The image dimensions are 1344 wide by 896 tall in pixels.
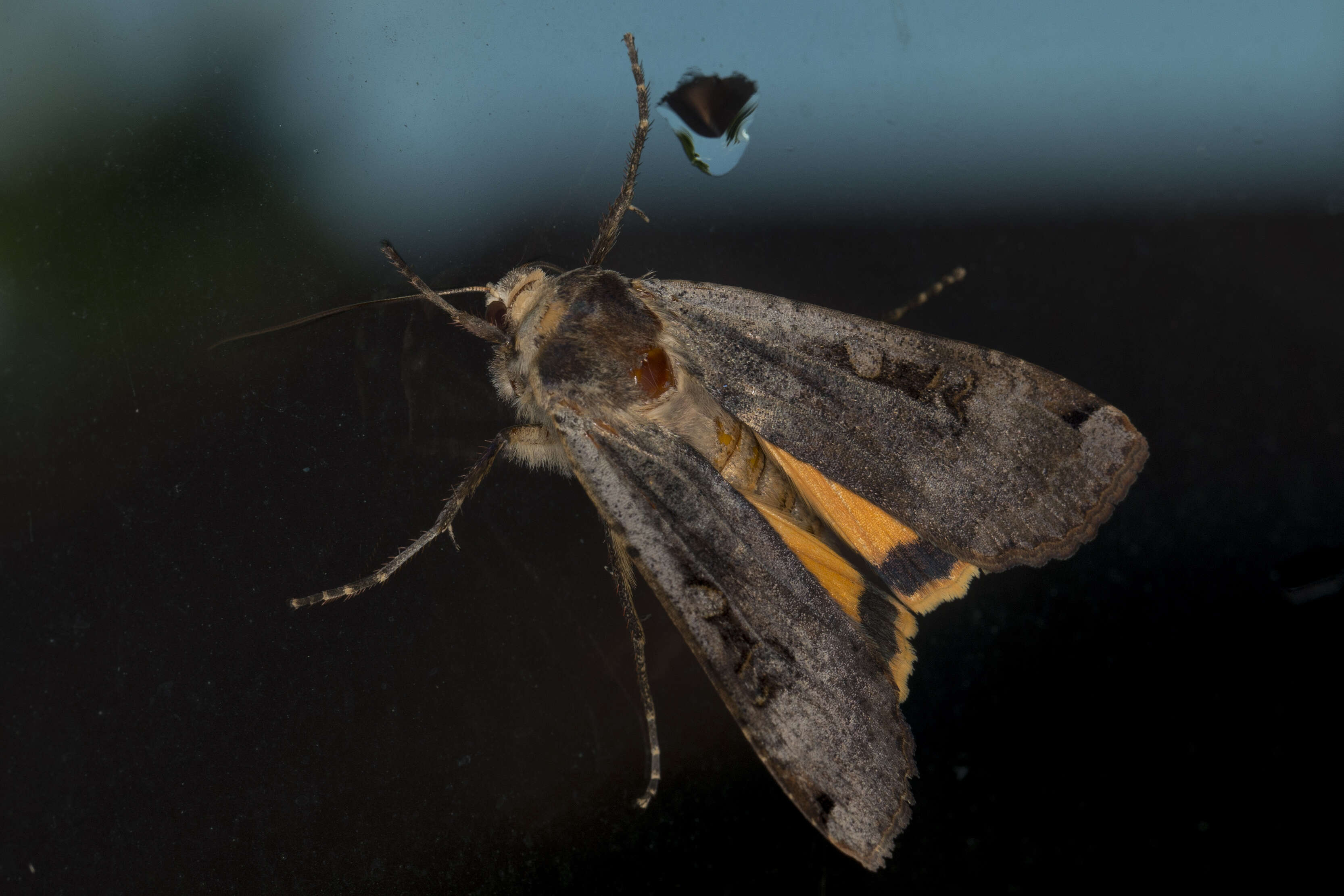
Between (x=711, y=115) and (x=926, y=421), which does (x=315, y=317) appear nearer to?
(x=711, y=115)

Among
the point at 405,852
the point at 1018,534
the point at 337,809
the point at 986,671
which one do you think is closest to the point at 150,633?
the point at 337,809

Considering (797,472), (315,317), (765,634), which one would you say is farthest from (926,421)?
(315,317)

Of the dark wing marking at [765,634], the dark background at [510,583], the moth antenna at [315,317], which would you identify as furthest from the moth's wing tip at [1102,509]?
the moth antenna at [315,317]

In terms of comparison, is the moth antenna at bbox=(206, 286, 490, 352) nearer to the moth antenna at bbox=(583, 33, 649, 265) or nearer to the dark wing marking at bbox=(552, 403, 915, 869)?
the moth antenna at bbox=(583, 33, 649, 265)

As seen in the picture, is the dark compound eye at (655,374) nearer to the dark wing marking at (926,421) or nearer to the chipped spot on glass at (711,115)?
the dark wing marking at (926,421)

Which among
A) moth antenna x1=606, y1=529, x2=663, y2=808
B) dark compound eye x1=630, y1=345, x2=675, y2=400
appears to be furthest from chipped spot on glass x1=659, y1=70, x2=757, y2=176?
moth antenna x1=606, y1=529, x2=663, y2=808

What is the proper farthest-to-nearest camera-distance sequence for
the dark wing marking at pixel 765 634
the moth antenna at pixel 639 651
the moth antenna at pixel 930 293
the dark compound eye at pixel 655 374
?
the moth antenna at pixel 930 293 → the moth antenna at pixel 639 651 → the dark compound eye at pixel 655 374 → the dark wing marking at pixel 765 634
